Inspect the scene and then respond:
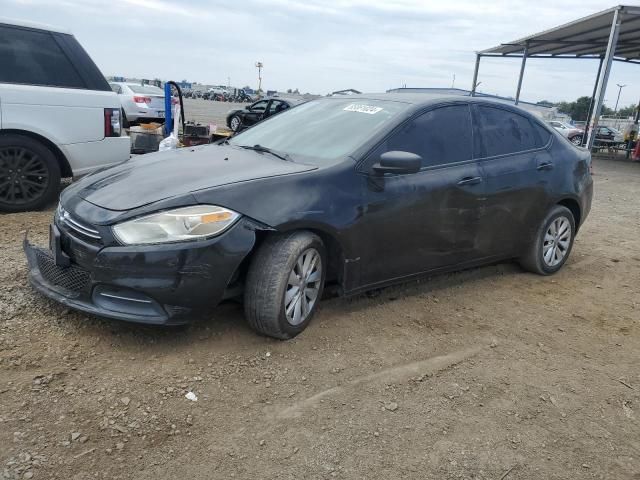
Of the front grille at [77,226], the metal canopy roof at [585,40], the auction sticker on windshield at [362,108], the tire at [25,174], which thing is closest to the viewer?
the front grille at [77,226]

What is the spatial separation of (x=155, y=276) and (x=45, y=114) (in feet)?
12.0

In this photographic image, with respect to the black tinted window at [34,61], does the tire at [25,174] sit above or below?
below

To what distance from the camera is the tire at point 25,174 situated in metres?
5.35

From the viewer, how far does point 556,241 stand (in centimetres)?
496

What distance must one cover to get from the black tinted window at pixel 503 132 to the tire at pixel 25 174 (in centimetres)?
433

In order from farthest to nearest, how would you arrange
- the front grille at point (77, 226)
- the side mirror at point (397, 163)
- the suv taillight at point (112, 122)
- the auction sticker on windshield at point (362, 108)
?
the suv taillight at point (112, 122) < the auction sticker on windshield at point (362, 108) < the side mirror at point (397, 163) < the front grille at point (77, 226)

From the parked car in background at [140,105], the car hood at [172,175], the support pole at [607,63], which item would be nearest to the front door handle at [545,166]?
the car hood at [172,175]

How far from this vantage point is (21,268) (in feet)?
13.0

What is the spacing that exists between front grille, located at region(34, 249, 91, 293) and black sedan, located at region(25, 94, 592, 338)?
0.01m

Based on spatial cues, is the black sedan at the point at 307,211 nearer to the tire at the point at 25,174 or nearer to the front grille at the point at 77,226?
the front grille at the point at 77,226

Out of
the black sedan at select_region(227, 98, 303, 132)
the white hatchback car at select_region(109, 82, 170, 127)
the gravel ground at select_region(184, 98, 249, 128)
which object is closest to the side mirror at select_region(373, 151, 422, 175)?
the black sedan at select_region(227, 98, 303, 132)

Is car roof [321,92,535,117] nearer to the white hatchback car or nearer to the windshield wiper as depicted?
the windshield wiper

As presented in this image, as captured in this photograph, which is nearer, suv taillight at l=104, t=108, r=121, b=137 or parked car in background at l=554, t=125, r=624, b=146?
suv taillight at l=104, t=108, r=121, b=137

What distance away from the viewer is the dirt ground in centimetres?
230
